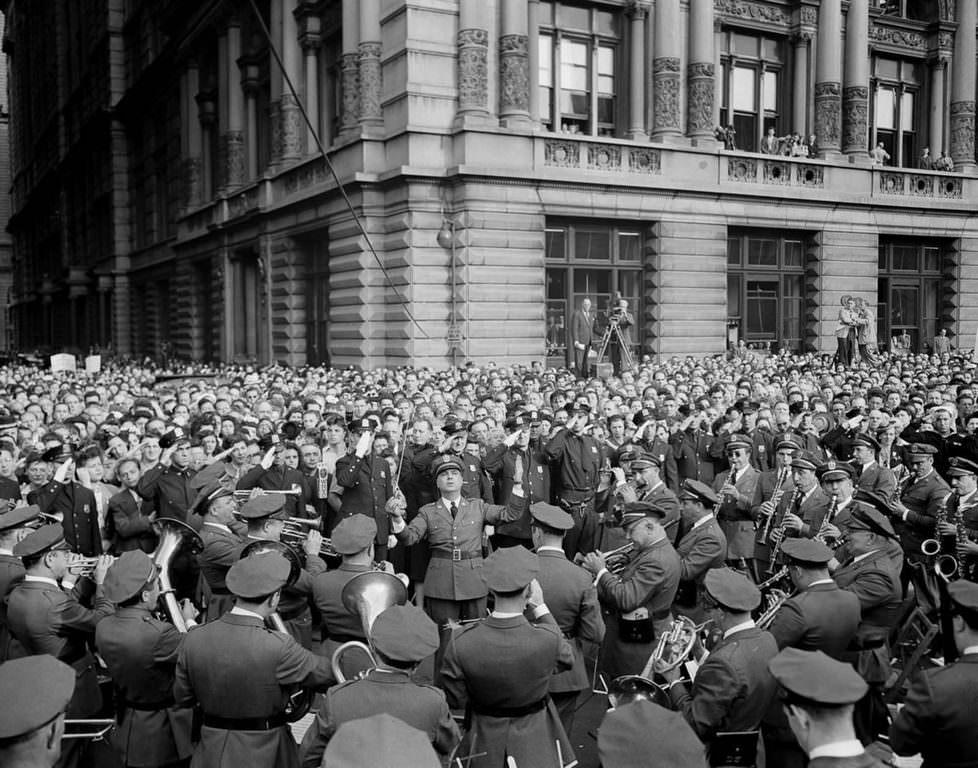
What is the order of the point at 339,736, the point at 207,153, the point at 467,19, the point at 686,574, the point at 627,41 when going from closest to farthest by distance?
the point at 339,736, the point at 686,574, the point at 467,19, the point at 627,41, the point at 207,153

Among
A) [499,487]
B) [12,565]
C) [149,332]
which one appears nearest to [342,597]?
[12,565]

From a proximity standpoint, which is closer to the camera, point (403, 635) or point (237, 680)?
point (403, 635)

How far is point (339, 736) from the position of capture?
3.18m

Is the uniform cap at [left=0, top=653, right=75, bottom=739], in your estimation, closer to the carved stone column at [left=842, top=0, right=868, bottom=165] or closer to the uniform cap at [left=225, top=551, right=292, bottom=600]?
the uniform cap at [left=225, top=551, right=292, bottom=600]

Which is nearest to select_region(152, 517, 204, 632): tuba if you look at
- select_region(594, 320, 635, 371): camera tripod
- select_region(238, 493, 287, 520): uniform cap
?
select_region(238, 493, 287, 520): uniform cap

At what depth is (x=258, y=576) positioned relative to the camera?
16.4ft

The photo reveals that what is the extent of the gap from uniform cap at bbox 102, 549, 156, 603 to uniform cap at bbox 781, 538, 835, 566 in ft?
12.8

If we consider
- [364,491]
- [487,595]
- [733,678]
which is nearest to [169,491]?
[364,491]

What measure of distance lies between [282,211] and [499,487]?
2145 centimetres

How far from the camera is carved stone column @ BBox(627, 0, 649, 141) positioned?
92.3ft

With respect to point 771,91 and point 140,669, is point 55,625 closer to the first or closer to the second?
point 140,669

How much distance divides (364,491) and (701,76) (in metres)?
22.6

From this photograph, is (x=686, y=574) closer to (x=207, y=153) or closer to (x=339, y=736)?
(x=339, y=736)

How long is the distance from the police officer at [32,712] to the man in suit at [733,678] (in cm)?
290
